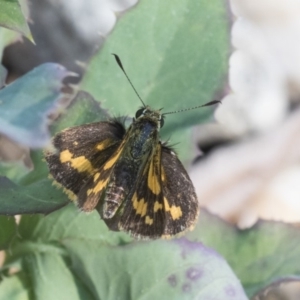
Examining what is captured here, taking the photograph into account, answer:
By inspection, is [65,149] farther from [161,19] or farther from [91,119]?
[161,19]

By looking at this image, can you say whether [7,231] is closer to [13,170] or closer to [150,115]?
A: [13,170]

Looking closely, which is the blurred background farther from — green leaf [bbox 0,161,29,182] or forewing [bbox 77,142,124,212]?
forewing [bbox 77,142,124,212]

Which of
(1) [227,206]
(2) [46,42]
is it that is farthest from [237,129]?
(2) [46,42]

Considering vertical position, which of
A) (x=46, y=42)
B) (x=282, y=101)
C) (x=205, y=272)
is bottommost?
(x=282, y=101)

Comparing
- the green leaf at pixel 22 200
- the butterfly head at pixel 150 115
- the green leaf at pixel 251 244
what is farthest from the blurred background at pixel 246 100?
the green leaf at pixel 22 200

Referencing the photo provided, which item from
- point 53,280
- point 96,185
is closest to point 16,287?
point 53,280

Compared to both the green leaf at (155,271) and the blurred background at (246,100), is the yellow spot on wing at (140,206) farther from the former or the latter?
the blurred background at (246,100)

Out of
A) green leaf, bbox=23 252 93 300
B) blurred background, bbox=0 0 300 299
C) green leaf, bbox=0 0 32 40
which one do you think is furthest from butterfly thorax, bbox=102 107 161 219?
blurred background, bbox=0 0 300 299
